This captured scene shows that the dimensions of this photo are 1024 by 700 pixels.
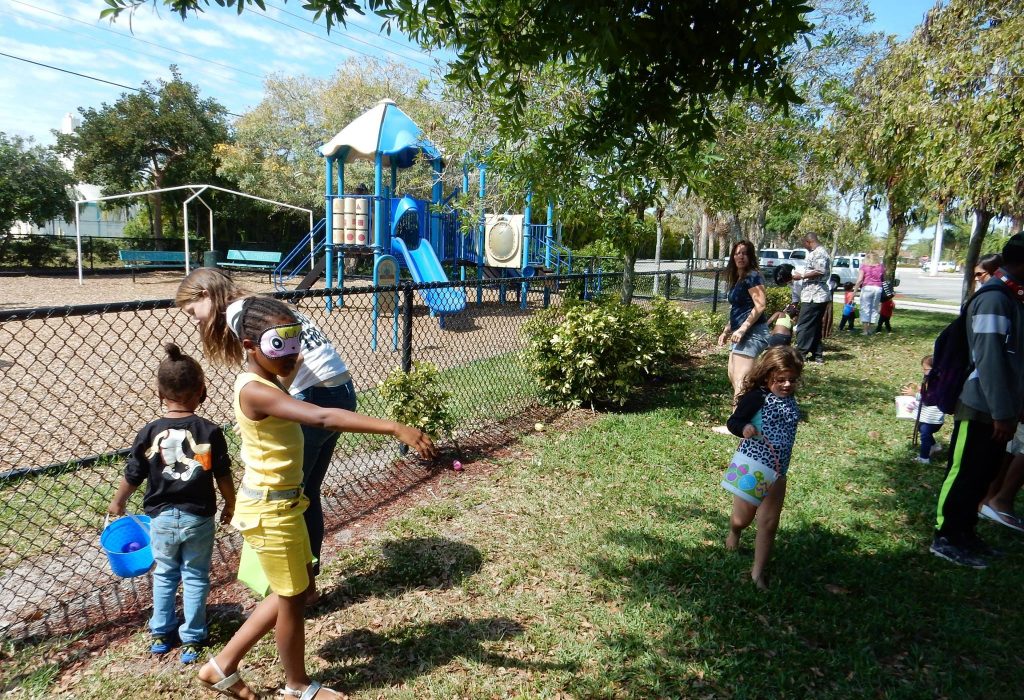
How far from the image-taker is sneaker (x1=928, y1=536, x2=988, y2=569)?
371 centimetres

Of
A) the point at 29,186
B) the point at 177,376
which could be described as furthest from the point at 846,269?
the point at 29,186

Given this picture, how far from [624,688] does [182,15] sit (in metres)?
3.40

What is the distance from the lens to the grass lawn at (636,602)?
2727 mm

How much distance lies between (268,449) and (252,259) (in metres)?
27.1

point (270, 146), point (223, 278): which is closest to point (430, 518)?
point (223, 278)

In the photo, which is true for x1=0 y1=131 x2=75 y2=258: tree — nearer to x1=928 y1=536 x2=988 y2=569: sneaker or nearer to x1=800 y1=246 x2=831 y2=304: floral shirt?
x1=800 y1=246 x2=831 y2=304: floral shirt

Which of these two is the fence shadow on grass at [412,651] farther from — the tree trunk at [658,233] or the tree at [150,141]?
the tree at [150,141]

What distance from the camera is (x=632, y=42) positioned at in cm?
275

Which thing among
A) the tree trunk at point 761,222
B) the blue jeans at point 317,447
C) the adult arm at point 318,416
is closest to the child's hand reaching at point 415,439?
the adult arm at point 318,416

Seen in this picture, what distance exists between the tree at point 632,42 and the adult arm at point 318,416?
1.59 metres

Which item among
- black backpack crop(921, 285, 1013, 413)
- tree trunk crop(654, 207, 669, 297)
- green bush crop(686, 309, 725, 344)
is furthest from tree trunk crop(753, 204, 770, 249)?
black backpack crop(921, 285, 1013, 413)

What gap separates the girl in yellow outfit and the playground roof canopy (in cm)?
1136

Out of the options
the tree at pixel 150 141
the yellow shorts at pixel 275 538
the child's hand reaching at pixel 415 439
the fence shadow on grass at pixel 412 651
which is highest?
the tree at pixel 150 141

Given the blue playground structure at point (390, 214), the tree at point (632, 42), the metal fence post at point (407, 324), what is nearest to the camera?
the tree at point (632, 42)
